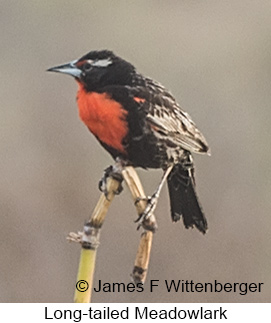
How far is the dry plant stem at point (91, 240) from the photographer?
0.93m

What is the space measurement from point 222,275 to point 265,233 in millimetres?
103

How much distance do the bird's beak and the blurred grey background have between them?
0.04 ft

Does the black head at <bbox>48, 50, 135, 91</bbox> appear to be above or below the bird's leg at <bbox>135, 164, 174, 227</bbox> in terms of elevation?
above

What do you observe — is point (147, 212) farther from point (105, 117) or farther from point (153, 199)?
point (105, 117)

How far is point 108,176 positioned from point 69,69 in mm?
184

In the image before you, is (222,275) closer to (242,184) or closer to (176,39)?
(242,184)

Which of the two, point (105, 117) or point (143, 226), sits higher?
point (105, 117)

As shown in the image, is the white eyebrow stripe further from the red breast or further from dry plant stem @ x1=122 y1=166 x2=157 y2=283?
dry plant stem @ x1=122 y1=166 x2=157 y2=283

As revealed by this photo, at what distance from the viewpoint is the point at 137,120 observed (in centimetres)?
91

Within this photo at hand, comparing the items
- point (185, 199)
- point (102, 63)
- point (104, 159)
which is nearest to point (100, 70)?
point (102, 63)

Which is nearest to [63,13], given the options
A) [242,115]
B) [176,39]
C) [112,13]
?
[112,13]

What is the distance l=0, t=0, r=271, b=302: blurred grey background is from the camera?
3.18 feet

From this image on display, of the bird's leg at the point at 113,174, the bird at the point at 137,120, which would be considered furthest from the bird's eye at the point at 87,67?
the bird's leg at the point at 113,174

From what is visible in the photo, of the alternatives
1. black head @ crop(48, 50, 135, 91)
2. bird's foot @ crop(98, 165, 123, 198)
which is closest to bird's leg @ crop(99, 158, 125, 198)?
bird's foot @ crop(98, 165, 123, 198)
